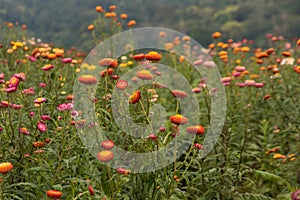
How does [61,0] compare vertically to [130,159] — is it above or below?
above

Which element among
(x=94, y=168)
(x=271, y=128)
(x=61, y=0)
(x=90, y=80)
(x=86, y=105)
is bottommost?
Result: (x=271, y=128)

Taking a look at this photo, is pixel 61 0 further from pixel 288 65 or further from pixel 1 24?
pixel 288 65

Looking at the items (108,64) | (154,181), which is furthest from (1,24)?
(154,181)

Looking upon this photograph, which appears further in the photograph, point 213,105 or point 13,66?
point 13,66

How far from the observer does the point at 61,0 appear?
57.7 feet

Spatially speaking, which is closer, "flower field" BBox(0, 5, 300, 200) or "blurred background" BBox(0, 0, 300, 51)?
"flower field" BBox(0, 5, 300, 200)

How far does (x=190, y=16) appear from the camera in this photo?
25.9 metres

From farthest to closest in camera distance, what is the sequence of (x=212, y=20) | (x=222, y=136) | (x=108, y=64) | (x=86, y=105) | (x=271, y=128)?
(x=212, y=20)
(x=271, y=128)
(x=222, y=136)
(x=86, y=105)
(x=108, y=64)

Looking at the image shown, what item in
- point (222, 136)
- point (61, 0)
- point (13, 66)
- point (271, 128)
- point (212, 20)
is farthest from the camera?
point (212, 20)

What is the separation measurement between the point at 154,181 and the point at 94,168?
0.42 meters

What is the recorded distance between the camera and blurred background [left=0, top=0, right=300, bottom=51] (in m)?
14.4

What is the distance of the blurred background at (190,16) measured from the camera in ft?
47.2

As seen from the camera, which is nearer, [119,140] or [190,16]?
[119,140]

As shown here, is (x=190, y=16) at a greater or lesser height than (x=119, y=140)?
greater
